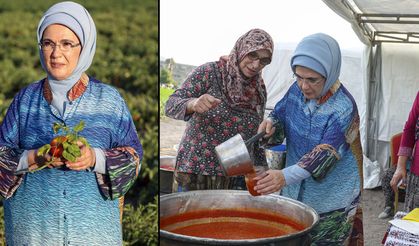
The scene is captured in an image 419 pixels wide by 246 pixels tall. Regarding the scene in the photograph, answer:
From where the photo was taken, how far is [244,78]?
2902 mm

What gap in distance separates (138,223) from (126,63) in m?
0.96

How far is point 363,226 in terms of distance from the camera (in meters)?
3.08

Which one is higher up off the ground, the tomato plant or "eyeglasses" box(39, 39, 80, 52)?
"eyeglasses" box(39, 39, 80, 52)

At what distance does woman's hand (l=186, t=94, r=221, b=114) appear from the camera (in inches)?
115

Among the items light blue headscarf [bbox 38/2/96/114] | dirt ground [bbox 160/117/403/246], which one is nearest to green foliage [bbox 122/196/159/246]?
dirt ground [bbox 160/117/403/246]

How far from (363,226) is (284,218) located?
0.48 meters

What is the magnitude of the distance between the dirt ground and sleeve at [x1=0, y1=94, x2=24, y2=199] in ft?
2.53

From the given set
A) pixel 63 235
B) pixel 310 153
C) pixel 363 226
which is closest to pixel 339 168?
pixel 310 153

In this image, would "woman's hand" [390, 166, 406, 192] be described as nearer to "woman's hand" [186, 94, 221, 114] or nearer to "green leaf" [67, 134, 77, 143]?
"woman's hand" [186, 94, 221, 114]

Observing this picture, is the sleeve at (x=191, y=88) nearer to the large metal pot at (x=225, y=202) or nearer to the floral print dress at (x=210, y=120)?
the floral print dress at (x=210, y=120)

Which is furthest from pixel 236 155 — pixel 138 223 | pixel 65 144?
pixel 65 144

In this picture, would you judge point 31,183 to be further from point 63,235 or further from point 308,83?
point 308,83

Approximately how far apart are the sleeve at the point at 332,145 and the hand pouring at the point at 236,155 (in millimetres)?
292

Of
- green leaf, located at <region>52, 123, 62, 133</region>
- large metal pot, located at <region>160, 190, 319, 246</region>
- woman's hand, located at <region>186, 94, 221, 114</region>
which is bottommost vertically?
large metal pot, located at <region>160, 190, 319, 246</region>
